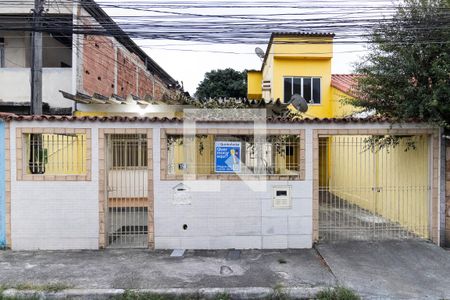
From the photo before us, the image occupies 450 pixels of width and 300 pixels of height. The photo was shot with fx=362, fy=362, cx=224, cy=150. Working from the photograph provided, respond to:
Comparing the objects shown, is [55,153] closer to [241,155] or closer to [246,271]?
[241,155]

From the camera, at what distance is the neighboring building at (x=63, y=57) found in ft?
35.5

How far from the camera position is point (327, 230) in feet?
25.2

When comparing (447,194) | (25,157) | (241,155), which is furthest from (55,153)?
(447,194)

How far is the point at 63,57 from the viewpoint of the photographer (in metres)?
13.9

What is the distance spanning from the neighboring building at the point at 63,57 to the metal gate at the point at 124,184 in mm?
2862

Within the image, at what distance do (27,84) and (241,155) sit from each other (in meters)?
7.84

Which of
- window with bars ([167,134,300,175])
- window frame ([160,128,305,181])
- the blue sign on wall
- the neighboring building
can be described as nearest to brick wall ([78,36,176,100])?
the neighboring building

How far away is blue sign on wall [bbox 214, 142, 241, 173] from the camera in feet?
23.0

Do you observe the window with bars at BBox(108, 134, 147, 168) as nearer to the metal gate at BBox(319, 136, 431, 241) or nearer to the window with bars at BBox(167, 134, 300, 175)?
the window with bars at BBox(167, 134, 300, 175)

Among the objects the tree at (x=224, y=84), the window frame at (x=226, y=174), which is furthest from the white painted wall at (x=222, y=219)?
the tree at (x=224, y=84)

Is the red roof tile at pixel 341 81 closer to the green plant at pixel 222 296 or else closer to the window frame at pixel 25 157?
the window frame at pixel 25 157

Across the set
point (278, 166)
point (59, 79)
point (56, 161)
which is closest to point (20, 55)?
point (59, 79)

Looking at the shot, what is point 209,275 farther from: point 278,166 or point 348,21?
point 348,21

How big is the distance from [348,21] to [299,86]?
26.4 feet
